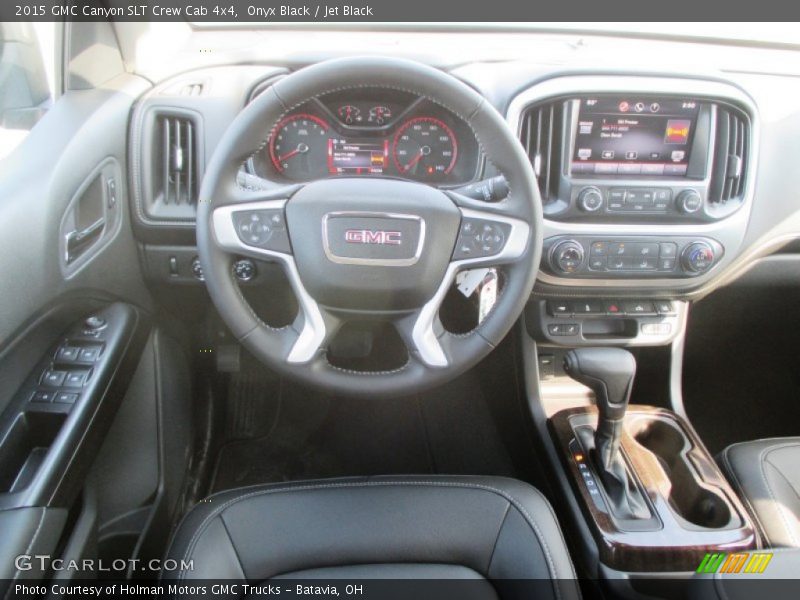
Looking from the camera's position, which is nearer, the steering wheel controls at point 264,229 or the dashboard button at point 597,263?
the steering wheel controls at point 264,229

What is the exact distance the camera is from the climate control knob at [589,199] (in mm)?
1509

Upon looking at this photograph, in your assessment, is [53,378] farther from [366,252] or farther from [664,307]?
[664,307]

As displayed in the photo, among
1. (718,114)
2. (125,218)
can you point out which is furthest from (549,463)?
(125,218)

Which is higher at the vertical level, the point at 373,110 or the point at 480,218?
the point at 373,110

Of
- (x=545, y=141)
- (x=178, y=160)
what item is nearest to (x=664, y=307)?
(x=545, y=141)

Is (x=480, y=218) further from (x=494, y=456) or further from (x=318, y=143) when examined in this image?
(x=494, y=456)

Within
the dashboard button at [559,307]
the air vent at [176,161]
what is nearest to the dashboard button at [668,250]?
the dashboard button at [559,307]

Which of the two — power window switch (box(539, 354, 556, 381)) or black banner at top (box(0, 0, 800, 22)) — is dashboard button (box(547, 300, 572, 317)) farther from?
black banner at top (box(0, 0, 800, 22))

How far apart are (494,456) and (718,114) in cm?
104

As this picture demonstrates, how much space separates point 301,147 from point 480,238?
1.69 feet

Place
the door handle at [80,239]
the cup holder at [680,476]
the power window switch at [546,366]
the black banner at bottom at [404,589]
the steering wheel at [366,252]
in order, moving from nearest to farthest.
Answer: the black banner at bottom at [404,589]
the steering wheel at [366,252]
the door handle at [80,239]
the cup holder at [680,476]
the power window switch at [546,366]

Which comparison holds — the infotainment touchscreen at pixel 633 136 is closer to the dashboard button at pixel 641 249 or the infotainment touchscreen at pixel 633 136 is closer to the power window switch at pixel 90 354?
the dashboard button at pixel 641 249

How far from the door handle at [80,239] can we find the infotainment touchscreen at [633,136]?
101 cm

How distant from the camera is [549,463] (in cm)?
163
